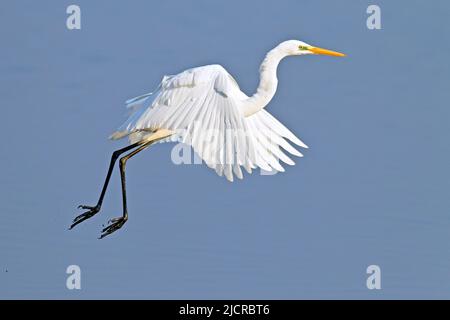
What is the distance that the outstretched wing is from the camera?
7.31m

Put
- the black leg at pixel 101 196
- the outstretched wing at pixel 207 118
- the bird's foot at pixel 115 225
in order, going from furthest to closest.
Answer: the black leg at pixel 101 196
the bird's foot at pixel 115 225
the outstretched wing at pixel 207 118

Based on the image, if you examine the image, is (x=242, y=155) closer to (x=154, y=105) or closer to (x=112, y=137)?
(x=154, y=105)

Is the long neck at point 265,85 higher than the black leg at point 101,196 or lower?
higher

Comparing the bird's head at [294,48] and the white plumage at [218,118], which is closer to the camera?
the white plumage at [218,118]

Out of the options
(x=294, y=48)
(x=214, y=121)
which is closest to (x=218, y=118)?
(x=214, y=121)

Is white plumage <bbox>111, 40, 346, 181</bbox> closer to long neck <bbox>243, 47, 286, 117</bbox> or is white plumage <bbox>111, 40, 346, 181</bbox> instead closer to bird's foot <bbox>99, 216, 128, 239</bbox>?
long neck <bbox>243, 47, 286, 117</bbox>

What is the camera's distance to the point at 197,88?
7.65 meters

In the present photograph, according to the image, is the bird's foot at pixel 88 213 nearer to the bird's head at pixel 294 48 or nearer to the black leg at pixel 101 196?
the black leg at pixel 101 196

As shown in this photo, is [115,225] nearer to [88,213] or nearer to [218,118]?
[88,213]

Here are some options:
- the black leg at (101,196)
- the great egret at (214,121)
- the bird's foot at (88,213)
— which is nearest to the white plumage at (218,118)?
the great egret at (214,121)

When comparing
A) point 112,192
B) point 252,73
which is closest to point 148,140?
point 112,192

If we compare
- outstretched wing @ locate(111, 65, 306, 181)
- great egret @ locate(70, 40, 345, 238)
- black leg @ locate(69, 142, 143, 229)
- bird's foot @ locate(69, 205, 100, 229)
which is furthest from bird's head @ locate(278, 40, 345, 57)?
bird's foot @ locate(69, 205, 100, 229)

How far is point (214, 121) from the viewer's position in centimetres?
744

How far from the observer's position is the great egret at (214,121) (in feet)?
24.0
